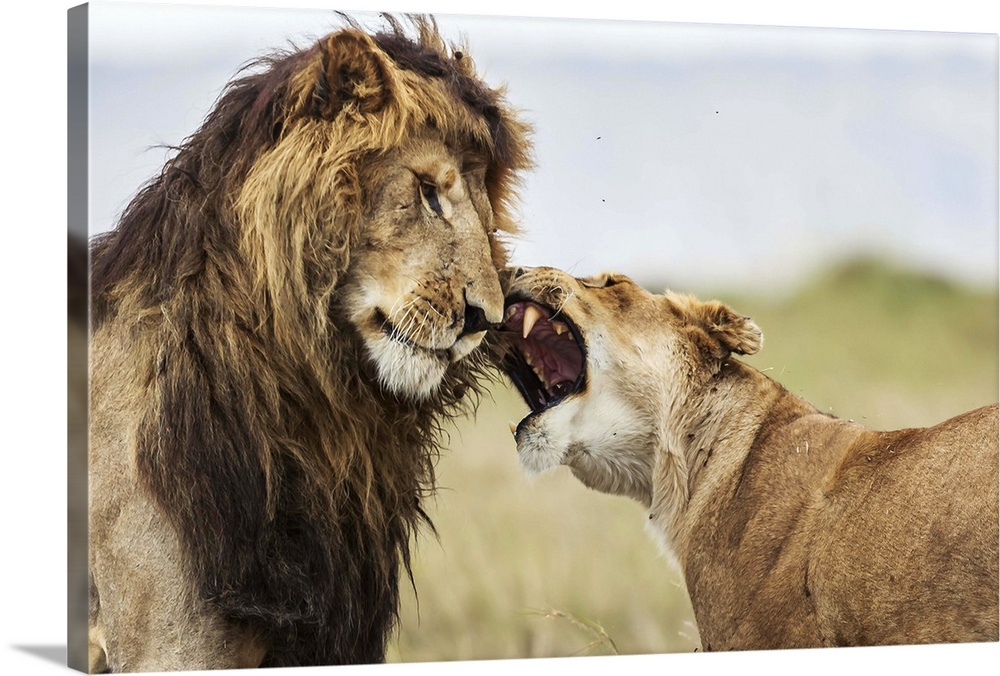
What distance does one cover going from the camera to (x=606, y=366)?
4.19m

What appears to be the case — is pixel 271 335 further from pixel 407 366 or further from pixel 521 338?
pixel 521 338

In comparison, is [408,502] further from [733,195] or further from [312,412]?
[733,195]

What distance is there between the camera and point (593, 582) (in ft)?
14.4

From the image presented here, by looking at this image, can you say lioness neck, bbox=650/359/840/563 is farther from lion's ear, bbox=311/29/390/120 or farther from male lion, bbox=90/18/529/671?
lion's ear, bbox=311/29/390/120

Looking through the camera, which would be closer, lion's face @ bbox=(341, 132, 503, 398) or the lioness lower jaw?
lion's face @ bbox=(341, 132, 503, 398)

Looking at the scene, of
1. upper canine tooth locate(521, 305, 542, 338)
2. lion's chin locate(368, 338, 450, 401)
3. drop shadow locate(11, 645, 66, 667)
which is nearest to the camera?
lion's chin locate(368, 338, 450, 401)

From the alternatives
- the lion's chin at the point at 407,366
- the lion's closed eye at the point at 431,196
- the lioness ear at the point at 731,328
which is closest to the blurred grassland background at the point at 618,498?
the lioness ear at the point at 731,328

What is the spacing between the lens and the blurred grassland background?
4320 millimetres

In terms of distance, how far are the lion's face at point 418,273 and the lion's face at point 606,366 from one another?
40 centimetres

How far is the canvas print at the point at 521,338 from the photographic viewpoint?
361cm

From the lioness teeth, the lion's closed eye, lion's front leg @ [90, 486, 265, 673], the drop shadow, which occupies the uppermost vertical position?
the lion's closed eye

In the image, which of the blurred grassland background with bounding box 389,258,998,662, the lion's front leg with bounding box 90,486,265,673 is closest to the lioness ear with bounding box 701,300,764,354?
the blurred grassland background with bounding box 389,258,998,662

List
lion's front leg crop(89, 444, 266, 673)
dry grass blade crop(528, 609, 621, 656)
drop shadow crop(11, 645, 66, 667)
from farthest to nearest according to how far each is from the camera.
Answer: dry grass blade crop(528, 609, 621, 656) < drop shadow crop(11, 645, 66, 667) < lion's front leg crop(89, 444, 266, 673)

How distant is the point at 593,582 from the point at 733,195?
1.23m
